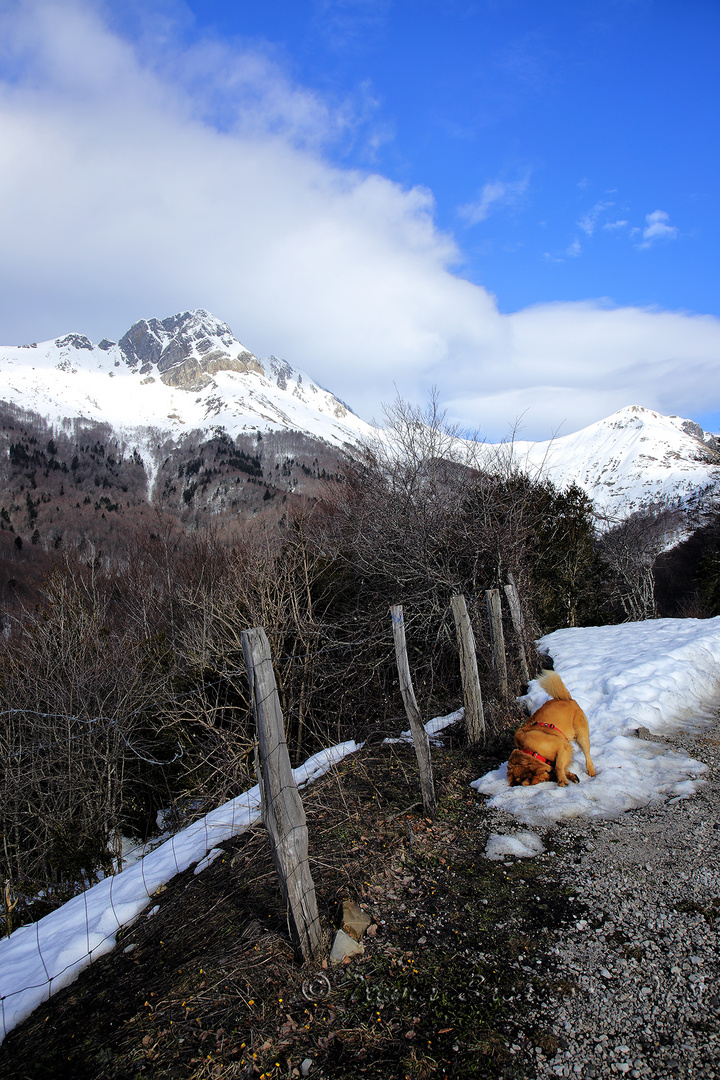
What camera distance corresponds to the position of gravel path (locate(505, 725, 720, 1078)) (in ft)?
7.75

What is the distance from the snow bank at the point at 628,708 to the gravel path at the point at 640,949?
367mm

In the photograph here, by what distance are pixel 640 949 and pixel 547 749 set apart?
2.29m

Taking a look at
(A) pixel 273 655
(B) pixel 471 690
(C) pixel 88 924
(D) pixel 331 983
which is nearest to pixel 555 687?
(B) pixel 471 690

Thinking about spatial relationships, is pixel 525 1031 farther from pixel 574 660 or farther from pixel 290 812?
pixel 574 660

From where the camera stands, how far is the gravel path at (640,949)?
2.36 meters

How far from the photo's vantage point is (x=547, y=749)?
207 inches

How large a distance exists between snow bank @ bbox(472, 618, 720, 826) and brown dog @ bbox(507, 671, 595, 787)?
112mm

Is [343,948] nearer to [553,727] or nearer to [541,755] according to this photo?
[541,755]

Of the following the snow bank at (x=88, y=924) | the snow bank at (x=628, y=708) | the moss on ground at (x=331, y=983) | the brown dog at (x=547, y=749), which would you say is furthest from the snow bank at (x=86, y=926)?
the snow bank at (x=628, y=708)

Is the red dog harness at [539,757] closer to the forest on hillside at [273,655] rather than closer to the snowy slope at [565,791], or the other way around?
the snowy slope at [565,791]

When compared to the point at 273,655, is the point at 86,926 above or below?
below

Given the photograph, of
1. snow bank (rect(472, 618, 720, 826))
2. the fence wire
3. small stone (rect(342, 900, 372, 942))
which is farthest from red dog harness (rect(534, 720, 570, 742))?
small stone (rect(342, 900, 372, 942))

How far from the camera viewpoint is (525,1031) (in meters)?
2.53

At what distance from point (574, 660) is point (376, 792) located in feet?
17.8
